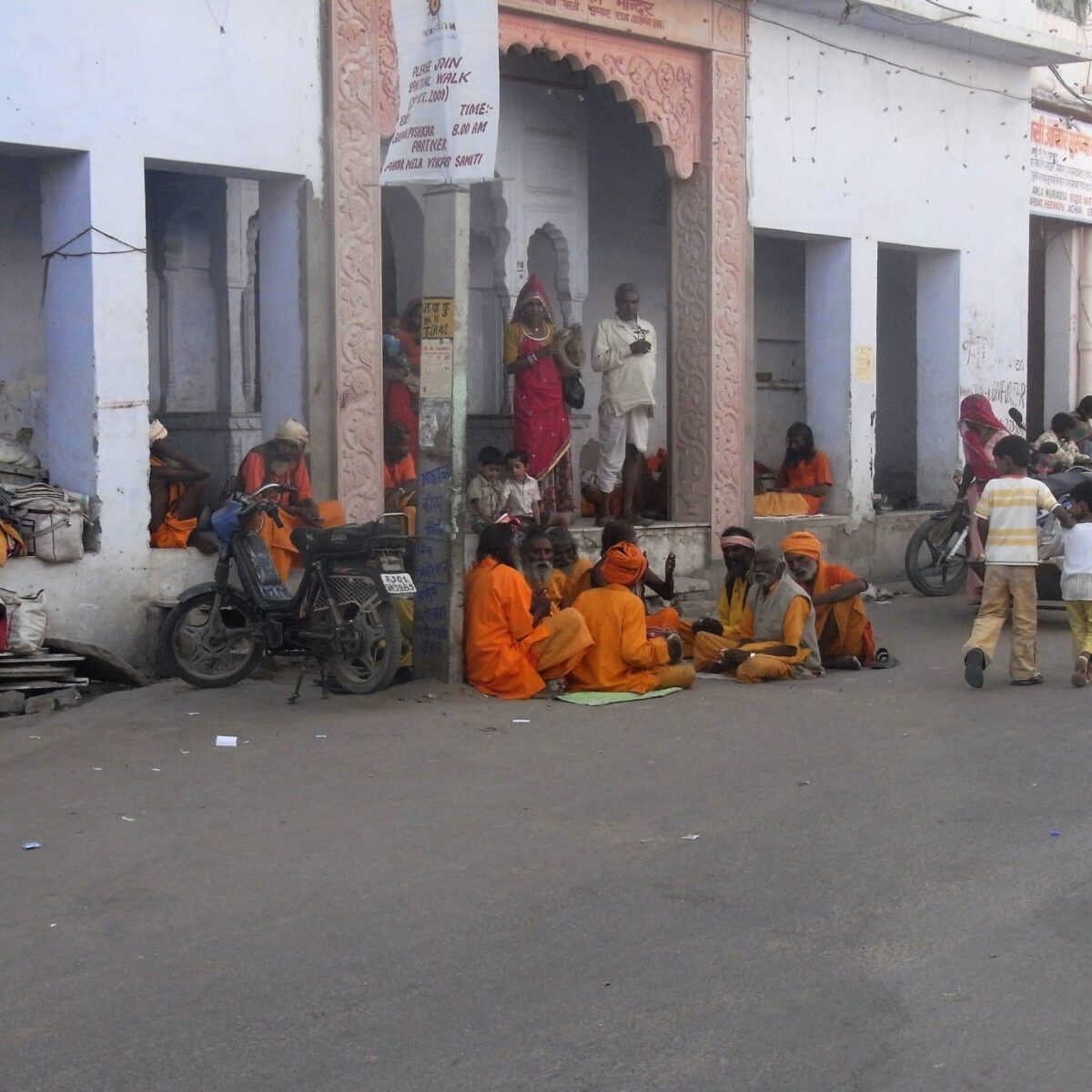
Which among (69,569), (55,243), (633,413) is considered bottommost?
(69,569)

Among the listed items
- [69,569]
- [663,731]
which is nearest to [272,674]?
[69,569]

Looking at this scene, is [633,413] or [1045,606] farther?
[633,413]

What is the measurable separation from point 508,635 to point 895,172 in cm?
765

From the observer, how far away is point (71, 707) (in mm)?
8391

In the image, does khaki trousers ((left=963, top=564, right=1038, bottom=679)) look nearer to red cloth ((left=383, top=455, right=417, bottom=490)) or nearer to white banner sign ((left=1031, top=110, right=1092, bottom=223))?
red cloth ((left=383, top=455, right=417, bottom=490))

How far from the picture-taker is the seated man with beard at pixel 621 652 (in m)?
9.06

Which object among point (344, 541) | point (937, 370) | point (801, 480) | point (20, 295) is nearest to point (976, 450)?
point (801, 480)

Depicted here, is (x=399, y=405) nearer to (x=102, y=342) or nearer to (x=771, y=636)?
(x=102, y=342)

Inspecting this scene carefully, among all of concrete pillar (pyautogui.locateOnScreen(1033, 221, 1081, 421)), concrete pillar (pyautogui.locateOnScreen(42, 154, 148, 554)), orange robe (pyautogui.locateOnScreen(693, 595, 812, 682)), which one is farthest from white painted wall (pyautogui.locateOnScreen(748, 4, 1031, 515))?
concrete pillar (pyautogui.locateOnScreen(42, 154, 148, 554))

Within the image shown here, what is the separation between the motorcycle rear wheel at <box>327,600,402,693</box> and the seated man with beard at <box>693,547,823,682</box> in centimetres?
205

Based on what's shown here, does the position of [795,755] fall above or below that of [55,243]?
below

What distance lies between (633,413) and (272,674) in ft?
14.9

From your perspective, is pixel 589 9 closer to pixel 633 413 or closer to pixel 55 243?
pixel 633 413

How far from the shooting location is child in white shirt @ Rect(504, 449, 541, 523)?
11.6 m
